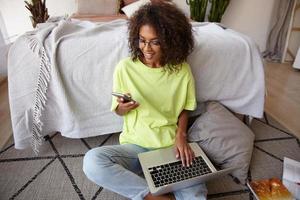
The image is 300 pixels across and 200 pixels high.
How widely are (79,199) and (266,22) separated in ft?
10.1

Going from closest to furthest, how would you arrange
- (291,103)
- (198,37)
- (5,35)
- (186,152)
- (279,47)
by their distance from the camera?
(186,152), (198,37), (291,103), (5,35), (279,47)

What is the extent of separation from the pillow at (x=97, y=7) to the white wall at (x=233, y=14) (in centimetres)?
42

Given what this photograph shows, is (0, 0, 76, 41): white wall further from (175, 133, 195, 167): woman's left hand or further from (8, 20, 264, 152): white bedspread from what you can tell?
(175, 133, 195, 167): woman's left hand

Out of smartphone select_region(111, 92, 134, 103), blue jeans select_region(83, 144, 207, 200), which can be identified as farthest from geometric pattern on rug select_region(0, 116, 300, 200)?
smartphone select_region(111, 92, 134, 103)

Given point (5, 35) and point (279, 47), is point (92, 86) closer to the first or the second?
point (5, 35)

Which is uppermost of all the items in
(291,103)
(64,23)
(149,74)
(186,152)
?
(64,23)

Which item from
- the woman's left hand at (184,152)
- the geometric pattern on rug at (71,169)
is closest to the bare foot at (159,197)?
the woman's left hand at (184,152)

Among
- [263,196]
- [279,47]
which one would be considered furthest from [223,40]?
[279,47]

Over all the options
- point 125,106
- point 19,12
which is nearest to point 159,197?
point 125,106

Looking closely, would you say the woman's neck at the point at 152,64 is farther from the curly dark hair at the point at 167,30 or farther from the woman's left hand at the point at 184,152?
the woman's left hand at the point at 184,152

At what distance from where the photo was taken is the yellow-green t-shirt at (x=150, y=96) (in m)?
0.98

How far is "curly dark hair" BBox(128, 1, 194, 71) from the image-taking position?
0.91 meters

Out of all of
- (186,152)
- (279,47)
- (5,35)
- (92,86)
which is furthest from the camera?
(279,47)

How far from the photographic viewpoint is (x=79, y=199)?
1028 millimetres
